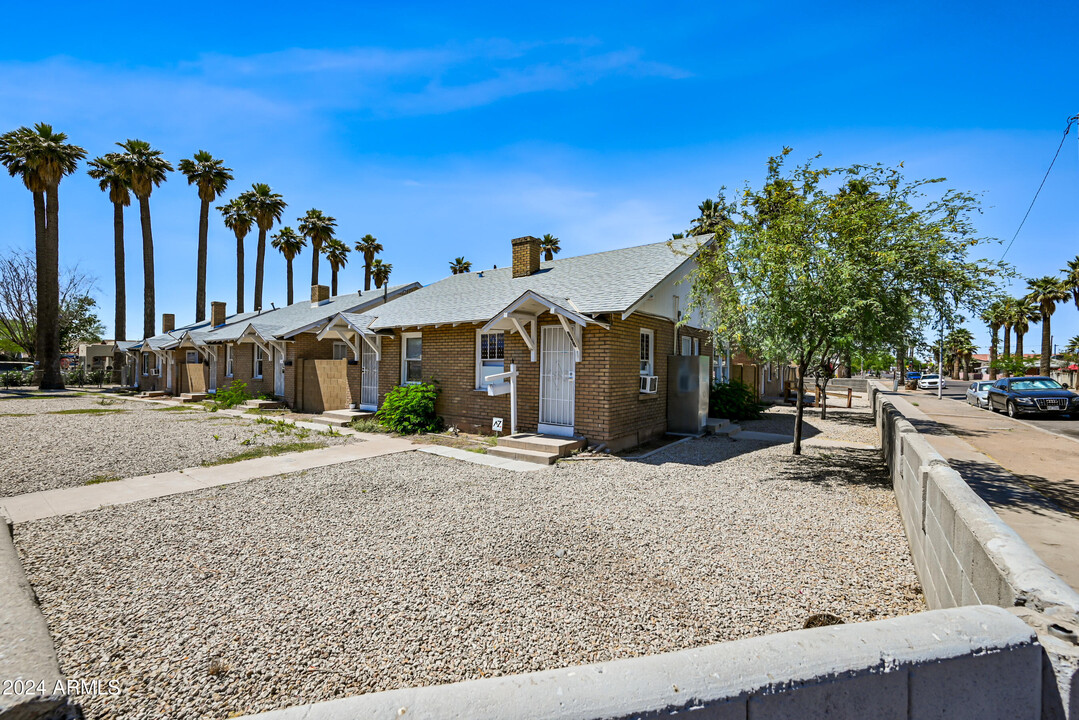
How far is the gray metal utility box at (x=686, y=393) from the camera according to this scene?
1229cm

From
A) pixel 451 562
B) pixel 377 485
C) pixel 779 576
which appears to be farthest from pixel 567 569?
pixel 377 485

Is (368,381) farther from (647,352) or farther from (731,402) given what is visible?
(731,402)

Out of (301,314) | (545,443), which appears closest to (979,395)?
(545,443)

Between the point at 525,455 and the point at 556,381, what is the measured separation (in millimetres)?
2194

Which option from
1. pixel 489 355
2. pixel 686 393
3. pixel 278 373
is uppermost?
pixel 489 355

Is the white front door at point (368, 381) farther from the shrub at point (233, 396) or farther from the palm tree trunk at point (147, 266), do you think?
the palm tree trunk at point (147, 266)

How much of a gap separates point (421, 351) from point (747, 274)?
923 centimetres

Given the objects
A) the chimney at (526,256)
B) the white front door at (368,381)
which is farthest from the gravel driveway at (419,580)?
the chimney at (526,256)

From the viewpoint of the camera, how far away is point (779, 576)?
4305mm

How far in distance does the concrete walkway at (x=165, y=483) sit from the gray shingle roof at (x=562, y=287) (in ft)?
14.9

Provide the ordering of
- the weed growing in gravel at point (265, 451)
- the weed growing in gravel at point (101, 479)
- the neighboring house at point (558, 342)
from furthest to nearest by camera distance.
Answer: the neighboring house at point (558, 342)
the weed growing in gravel at point (265, 451)
the weed growing in gravel at point (101, 479)

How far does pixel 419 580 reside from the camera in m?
4.16

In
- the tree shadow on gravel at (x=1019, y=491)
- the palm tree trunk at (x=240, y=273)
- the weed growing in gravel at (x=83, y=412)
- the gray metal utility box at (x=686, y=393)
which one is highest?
the palm tree trunk at (x=240, y=273)

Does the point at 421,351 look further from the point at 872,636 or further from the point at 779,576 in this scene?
the point at 872,636
